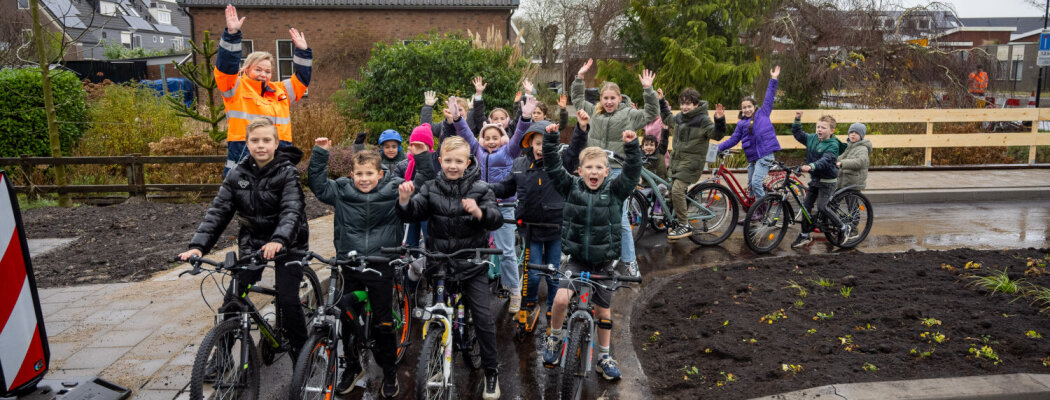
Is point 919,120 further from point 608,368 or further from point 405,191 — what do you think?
point 405,191

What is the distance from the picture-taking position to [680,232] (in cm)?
870

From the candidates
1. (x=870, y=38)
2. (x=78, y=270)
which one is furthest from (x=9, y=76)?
(x=870, y=38)

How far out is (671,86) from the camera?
18.1 metres

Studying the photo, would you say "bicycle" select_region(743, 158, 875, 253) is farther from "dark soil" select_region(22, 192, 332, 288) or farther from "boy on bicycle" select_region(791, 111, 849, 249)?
"dark soil" select_region(22, 192, 332, 288)

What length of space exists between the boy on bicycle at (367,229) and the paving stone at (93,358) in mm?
1709

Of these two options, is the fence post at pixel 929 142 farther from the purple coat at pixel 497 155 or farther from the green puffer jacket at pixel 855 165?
the purple coat at pixel 497 155

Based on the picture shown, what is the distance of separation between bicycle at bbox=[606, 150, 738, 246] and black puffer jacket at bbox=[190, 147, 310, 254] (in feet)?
15.8

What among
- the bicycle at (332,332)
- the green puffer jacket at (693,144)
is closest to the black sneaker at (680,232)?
the green puffer jacket at (693,144)

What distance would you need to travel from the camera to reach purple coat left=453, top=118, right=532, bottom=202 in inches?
252

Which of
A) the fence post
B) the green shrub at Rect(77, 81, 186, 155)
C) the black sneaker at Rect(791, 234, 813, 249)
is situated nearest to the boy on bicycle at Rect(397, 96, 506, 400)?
the black sneaker at Rect(791, 234, 813, 249)

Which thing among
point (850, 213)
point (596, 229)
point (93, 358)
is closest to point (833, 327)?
point (596, 229)

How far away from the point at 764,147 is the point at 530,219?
14.8ft

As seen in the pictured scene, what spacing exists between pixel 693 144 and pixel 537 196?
3.61 meters

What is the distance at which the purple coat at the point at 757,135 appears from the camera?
29.8 ft
